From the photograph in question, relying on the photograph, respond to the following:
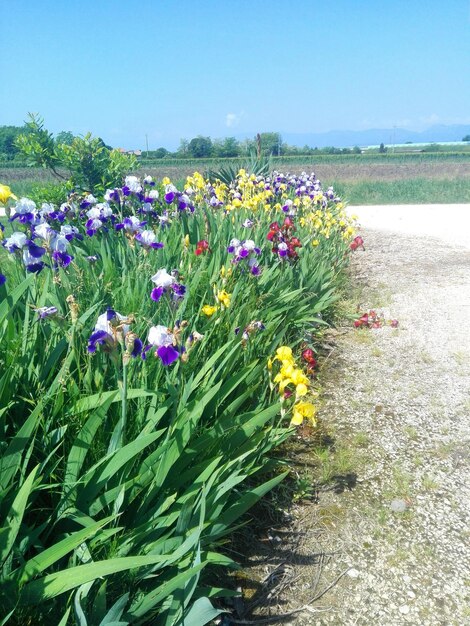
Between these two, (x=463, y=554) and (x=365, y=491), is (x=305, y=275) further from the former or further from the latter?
(x=463, y=554)

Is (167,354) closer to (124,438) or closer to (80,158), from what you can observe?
(124,438)

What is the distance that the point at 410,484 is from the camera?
223cm

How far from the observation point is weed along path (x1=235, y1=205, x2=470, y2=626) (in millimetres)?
1663

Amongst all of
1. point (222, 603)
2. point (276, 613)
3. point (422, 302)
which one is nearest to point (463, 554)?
point (276, 613)

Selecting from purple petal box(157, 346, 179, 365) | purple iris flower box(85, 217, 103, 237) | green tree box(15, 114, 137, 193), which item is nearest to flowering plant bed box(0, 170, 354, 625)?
purple petal box(157, 346, 179, 365)

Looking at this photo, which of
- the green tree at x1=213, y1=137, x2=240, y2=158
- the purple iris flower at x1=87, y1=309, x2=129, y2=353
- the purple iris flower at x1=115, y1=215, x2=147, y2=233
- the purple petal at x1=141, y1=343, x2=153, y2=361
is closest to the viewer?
the purple iris flower at x1=87, y1=309, x2=129, y2=353

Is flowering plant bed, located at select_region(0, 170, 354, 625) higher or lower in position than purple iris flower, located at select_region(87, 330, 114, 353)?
lower

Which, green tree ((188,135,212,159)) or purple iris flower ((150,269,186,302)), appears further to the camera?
green tree ((188,135,212,159))

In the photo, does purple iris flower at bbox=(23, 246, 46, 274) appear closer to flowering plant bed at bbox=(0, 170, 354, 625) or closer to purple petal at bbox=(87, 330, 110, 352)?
flowering plant bed at bbox=(0, 170, 354, 625)

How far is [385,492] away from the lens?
2.17 m

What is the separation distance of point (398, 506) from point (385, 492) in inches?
3.7

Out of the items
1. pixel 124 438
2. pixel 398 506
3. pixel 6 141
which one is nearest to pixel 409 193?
pixel 398 506

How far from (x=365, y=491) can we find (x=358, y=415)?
0.66 meters

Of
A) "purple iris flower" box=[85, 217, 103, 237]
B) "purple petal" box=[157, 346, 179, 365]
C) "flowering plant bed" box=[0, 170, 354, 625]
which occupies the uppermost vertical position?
"purple iris flower" box=[85, 217, 103, 237]
